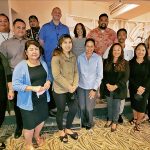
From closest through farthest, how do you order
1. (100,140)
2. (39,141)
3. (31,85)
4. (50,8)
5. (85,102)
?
(31,85)
(39,141)
(100,140)
(85,102)
(50,8)

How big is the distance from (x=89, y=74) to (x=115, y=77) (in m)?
0.39

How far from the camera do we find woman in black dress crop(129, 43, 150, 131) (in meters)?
2.81

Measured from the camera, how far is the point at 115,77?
2797 millimetres

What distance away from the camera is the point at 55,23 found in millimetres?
3068

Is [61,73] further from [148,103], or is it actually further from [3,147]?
[148,103]

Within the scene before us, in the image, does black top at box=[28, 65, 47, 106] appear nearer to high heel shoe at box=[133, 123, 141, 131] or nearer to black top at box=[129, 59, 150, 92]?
black top at box=[129, 59, 150, 92]

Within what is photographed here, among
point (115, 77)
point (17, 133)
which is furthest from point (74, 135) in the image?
point (115, 77)

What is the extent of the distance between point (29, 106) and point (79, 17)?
4.70 meters

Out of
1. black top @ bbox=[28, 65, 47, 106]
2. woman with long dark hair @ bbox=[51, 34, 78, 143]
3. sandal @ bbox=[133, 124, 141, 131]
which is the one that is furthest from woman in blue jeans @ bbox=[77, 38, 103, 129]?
sandal @ bbox=[133, 124, 141, 131]

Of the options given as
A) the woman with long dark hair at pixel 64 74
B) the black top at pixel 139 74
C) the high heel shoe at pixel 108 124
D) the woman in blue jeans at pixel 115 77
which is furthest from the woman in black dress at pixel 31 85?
the black top at pixel 139 74

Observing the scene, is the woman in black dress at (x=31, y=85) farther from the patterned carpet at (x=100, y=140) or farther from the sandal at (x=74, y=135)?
the sandal at (x=74, y=135)

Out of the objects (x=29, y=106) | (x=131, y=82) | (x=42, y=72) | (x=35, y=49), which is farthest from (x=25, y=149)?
(x=131, y=82)

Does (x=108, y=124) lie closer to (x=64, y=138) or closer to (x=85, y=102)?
(x=85, y=102)

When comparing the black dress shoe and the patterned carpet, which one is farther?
the black dress shoe
